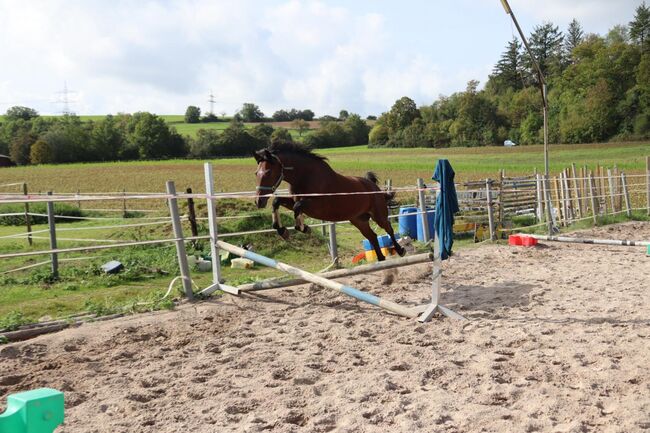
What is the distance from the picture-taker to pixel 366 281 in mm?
7754

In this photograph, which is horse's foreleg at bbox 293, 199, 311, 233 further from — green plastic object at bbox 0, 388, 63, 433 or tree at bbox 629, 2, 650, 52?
tree at bbox 629, 2, 650, 52

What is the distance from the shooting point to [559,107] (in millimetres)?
57031

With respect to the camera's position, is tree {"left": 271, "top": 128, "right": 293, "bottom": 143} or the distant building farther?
the distant building

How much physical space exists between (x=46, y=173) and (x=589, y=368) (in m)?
48.3

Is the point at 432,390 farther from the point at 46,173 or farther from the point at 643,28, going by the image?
the point at 643,28

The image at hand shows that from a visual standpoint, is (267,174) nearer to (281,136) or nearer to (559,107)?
(281,136)

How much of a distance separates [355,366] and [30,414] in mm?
3218

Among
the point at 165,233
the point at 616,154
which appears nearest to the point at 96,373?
the point at 165,233

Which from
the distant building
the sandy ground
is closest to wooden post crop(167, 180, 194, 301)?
the sandy ground

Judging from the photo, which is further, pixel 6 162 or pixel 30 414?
pixel 6 162

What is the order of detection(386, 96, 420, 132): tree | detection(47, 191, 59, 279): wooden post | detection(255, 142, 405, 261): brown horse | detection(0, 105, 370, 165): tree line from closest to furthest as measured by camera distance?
detection(255, 142, 405, 261): brown horse → detection(47, 191, 59, 279): wooden post → detection(0, 105, 370, 165): tree line → detection(386, 96, 420, 132): tree

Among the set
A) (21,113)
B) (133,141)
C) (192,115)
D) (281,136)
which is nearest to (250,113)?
(192,115)

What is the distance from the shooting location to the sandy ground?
3328 millimetres

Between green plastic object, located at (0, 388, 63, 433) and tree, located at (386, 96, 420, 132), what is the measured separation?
220 feet
